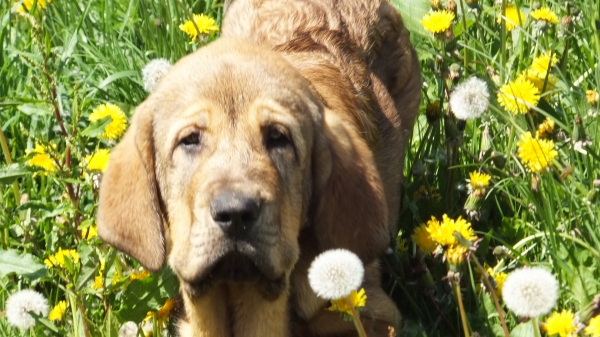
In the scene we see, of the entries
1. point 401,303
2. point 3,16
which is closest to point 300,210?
point 401,303

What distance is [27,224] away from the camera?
15.7 ft

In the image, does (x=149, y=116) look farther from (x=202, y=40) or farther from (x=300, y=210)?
(x=202, y=40)

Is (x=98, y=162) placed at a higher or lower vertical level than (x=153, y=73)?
lower

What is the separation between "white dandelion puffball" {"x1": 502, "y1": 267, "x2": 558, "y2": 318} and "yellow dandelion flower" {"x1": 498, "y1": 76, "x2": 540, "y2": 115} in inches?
52.3

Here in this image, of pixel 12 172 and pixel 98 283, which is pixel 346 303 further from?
pixel 12 172

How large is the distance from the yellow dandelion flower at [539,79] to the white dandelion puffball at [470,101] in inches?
29.9


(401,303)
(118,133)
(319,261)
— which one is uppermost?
(319,261)

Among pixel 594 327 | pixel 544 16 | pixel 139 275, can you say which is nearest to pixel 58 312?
pixel 139 275

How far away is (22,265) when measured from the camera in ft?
13.4

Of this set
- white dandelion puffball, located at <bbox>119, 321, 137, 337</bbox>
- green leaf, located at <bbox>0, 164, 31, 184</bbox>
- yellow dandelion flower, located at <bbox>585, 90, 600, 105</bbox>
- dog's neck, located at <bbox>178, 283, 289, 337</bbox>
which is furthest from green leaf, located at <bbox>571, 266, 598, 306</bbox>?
green leaf, located at <bbox>0, 164, 31, 184</bbox>

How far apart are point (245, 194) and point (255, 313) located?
78 centimetres

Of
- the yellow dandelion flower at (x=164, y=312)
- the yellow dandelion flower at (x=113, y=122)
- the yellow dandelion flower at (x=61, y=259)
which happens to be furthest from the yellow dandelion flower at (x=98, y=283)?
the yellow dandelion flower at (x=113, y=122)

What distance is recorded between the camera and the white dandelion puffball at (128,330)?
13.9 feet

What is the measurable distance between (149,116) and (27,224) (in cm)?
104
